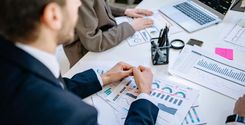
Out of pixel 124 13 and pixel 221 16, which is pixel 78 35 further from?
pixel 221 16

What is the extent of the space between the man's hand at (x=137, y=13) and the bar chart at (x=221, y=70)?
1.72ft

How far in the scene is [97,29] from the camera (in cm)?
144

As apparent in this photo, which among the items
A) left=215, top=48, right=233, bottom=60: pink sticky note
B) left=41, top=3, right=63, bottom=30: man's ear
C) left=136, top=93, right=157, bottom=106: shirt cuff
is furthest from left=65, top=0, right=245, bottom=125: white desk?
left=41, top=3, right=63, bottom=30: man's ear

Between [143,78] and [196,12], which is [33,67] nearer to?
[143,78]

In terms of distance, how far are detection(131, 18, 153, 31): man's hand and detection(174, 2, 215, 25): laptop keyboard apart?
23 cm

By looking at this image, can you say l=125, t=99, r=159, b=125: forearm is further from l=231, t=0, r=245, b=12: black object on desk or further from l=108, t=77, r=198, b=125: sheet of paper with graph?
l=231, t=0, r=245, b=12: black object on desk

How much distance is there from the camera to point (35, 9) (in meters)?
0.66

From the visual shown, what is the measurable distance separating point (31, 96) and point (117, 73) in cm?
58

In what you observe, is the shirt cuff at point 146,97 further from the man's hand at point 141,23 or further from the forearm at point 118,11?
the forearm at point 118,11

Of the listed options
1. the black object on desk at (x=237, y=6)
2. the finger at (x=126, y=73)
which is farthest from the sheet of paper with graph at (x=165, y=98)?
the black object on desk at (x=237, y=6)

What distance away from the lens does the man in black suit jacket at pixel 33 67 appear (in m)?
0.66

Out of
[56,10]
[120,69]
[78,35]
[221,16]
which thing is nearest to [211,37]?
[221,16]

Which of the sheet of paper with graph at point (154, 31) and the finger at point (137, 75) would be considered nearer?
the finger at point (137, 75)

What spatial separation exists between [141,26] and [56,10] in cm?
90
